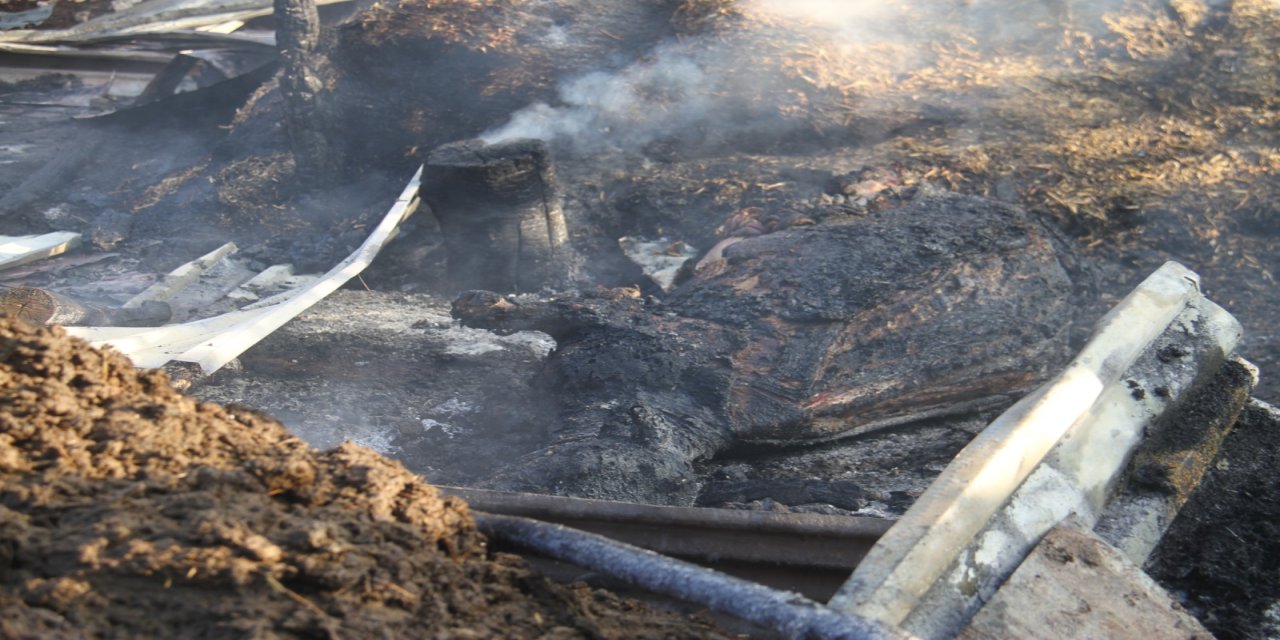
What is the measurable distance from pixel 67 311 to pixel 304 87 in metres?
2.96

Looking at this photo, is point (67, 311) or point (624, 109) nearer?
point (67, 311)

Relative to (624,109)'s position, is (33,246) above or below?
below

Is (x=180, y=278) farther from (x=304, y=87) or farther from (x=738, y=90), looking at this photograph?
(x=738, y=90)

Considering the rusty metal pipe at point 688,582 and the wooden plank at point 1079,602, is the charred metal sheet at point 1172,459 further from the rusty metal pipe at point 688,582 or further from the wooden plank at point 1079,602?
the rusty metal pipe at point 688,582

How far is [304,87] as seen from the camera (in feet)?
24.4

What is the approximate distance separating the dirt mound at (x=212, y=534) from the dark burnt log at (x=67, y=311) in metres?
3.74

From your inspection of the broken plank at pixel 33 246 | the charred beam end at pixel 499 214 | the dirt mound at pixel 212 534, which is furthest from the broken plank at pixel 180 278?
the dirt mound at pixel 212 534

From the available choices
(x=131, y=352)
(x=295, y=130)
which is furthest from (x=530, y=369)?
(x=295, y=130)

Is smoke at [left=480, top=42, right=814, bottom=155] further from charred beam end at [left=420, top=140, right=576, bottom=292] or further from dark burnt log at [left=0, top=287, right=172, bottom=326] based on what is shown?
dark burnt log at [left=0, top=287, right=172, bottom=326]

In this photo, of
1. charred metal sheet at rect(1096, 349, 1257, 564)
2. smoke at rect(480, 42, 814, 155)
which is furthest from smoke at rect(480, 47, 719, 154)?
charred metal sheet at rect(1096, 349, 1257, 564)

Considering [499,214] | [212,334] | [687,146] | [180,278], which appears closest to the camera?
[212,334]

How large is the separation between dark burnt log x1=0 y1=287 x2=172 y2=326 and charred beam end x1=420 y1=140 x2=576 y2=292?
1.73 meters

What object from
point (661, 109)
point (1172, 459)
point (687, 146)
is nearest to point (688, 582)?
point (1172, 459)

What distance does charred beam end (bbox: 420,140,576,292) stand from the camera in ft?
18.3
